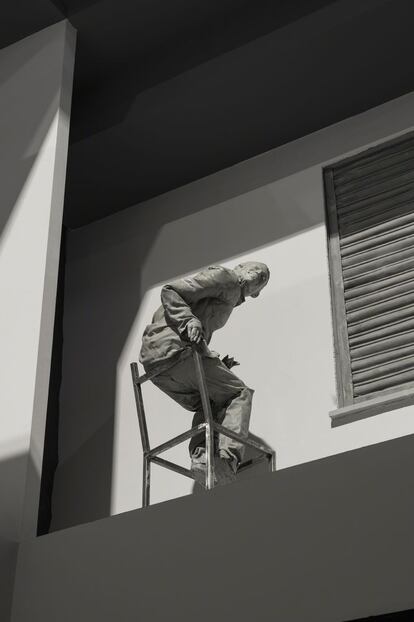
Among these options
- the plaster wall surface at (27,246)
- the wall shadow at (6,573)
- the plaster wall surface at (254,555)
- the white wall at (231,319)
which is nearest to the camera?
the plaster wall surface at (254,555)

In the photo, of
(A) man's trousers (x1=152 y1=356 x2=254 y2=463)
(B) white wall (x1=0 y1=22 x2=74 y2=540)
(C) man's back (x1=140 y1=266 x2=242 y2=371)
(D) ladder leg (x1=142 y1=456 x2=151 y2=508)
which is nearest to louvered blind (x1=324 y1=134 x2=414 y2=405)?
(A) man's trousers (x1=152 y1=356 x2=254 y2=463)

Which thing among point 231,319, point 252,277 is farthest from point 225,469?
point 231,319

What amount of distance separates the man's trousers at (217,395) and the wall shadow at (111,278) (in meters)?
0.91

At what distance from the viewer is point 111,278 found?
227 inches

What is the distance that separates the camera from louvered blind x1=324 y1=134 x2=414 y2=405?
14.9 feet

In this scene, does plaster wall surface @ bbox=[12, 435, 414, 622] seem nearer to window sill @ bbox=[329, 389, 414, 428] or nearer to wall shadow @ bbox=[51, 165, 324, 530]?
window sill @ bbox=[329, 389, 414, 428]

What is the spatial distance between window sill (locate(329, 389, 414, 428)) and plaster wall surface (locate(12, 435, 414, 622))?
1.48 metres

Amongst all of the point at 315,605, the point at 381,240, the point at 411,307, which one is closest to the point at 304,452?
the point at 411,307

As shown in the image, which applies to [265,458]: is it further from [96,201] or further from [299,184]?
[96,201]

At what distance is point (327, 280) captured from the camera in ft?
16.3

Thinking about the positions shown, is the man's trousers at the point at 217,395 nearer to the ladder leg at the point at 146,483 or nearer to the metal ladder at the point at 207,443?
the metal ladder at the point at 207,443

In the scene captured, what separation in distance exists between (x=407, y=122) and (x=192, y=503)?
9.72 ft

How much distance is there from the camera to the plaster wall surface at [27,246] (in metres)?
3.46

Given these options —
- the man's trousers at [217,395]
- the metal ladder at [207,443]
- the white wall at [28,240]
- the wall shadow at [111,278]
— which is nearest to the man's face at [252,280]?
the man's trousers at [217,395]
